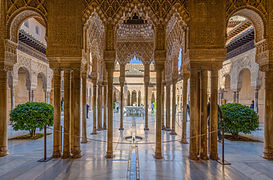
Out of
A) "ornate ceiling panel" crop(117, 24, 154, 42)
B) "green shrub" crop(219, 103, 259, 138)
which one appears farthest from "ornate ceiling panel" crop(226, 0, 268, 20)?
"ornate ceiling panel" crop(117, 24, 154, 42)

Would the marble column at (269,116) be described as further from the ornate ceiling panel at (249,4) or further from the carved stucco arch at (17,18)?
the carved stucco arch at (17,18)

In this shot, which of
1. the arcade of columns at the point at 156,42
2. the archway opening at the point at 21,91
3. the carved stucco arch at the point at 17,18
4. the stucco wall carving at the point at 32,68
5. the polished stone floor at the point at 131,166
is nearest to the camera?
the polished stone floor at the point at 131,166

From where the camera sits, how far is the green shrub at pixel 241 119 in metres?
6.82

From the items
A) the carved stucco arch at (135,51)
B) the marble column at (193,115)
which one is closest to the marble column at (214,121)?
the marble column at (193,115)

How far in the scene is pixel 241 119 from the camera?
270 inches

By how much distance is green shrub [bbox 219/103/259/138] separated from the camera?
6824 millimetres

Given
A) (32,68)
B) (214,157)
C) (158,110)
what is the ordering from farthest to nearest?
(32,68) < (158,110) < (214,157)

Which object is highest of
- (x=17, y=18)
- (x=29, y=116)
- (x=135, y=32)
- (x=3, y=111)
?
(x=135, y=32)

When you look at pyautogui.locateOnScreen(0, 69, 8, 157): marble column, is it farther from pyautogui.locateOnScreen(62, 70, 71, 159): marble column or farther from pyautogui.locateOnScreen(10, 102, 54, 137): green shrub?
pyautogui.locateOnScreen(62, 70, 71, 159): marble column

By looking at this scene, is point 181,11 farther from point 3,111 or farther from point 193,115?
point 3,111

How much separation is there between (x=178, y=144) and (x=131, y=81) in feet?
69.1

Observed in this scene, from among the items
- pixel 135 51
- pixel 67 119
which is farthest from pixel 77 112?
pixel 135 51

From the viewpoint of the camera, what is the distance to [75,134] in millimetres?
4984

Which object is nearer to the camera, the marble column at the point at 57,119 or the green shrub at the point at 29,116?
the marble column at the point at 57,119
